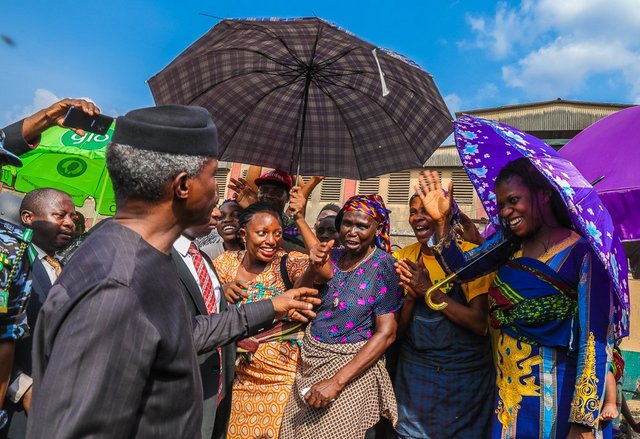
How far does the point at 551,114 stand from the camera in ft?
63.7

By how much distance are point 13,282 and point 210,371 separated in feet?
3.45

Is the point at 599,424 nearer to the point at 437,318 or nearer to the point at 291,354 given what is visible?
the point at 437,318

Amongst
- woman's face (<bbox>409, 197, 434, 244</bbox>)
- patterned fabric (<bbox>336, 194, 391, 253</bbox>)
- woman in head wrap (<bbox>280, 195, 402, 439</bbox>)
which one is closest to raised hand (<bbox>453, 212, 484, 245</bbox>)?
woman's face (<bbox>409, 197, 434, 244</bbox>)

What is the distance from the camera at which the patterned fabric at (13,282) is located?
2.41 meters

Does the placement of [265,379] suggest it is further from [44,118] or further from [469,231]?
[44,118]

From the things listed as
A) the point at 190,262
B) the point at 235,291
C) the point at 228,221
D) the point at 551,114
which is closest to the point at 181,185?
the point at 190,262

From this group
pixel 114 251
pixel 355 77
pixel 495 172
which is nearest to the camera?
pixel 114 251

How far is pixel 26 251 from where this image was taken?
254 cm

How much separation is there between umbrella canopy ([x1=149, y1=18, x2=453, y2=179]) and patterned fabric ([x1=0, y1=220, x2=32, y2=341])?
184cm

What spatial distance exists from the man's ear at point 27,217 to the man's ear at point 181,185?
3.03m

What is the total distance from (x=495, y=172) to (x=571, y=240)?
762 millimetres

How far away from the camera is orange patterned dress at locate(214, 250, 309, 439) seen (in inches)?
136

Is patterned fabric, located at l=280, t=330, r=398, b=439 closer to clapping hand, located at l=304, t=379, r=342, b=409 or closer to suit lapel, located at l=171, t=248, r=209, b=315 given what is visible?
clapping hand, located at l=304, t=379, r=342, b=409

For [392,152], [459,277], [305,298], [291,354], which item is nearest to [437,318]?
[459,277]
